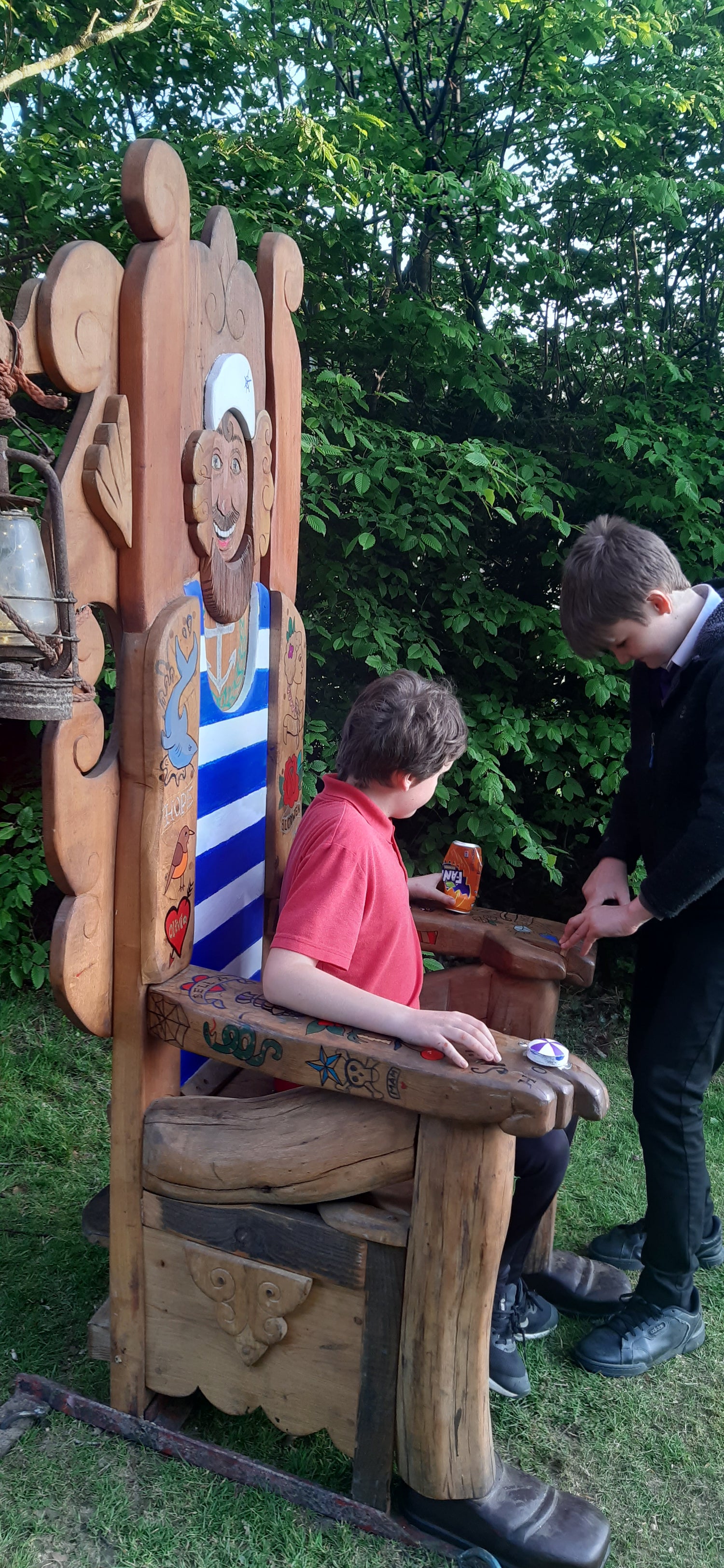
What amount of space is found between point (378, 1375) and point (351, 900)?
2.44 ft

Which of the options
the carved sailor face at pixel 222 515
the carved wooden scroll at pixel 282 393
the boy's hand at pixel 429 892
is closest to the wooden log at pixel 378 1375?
the boy's hand at pixel 429 892

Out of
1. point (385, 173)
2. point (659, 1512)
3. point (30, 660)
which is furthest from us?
point (385, 173)

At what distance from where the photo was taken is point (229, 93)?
375 centimetres

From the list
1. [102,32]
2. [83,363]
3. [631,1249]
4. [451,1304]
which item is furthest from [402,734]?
[102,32]

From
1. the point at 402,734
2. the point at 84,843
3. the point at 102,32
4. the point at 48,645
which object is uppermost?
the point at 102,32

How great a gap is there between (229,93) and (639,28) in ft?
5.15

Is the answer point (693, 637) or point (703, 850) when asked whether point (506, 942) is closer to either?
point (703, 850)

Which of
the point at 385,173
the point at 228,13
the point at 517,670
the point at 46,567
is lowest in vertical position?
the point at 517,670

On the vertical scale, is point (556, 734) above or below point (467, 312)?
below

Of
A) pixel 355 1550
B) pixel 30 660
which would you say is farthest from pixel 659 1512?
pixel 30 660

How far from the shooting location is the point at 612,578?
1.91 m

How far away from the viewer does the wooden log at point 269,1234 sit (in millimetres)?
1496

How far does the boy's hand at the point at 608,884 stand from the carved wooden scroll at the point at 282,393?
96 cm

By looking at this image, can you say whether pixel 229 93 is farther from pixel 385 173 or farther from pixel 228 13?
pixel 385 173
